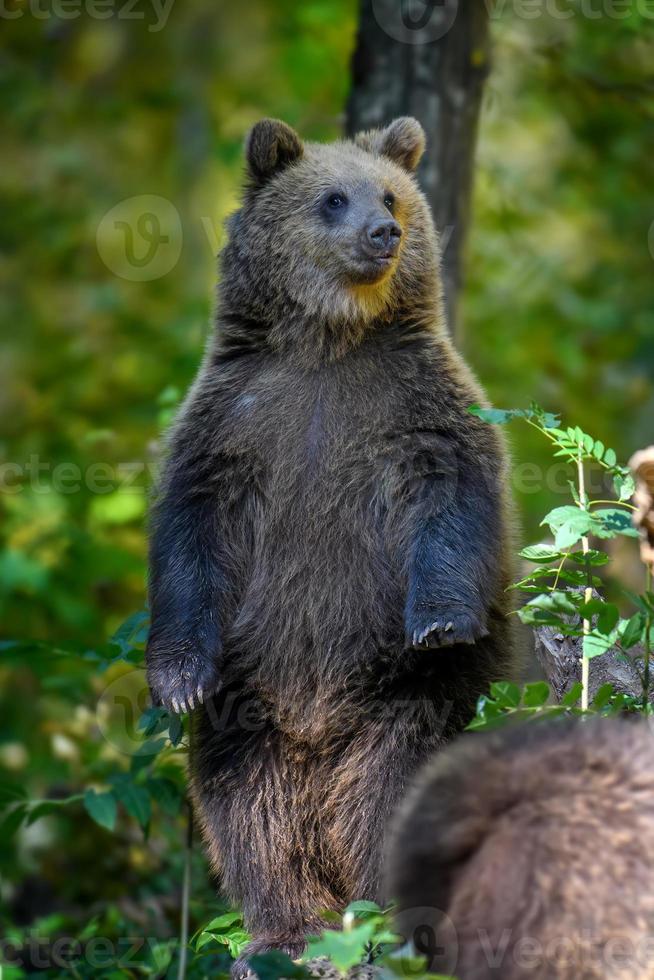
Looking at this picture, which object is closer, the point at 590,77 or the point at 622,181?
the point at 590,77

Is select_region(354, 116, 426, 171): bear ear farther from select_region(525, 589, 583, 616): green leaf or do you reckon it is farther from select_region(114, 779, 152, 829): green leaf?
select_region(114, 779, 152, 829): green leaf

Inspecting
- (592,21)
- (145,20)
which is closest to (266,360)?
(592,21)

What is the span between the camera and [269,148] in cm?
556

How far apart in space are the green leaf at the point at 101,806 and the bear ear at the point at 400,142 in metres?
3.12

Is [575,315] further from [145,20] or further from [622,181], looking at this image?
[145,20]

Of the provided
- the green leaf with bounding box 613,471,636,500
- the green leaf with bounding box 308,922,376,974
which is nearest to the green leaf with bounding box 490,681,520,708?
the green leaf with bounding box 613,471,636,500

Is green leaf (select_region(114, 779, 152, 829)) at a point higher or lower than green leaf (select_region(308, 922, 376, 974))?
higher

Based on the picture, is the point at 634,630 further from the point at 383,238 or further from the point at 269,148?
the point at 269,148

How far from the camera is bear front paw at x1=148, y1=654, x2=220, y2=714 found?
4887 millimetres

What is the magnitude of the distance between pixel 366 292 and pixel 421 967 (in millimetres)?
2968

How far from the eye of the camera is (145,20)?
1326cm

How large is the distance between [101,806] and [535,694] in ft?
7.12

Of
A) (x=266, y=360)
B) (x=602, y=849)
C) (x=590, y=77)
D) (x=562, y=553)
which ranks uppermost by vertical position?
(x=590, y=77)

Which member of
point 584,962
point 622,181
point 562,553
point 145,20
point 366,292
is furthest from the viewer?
point 145,20
